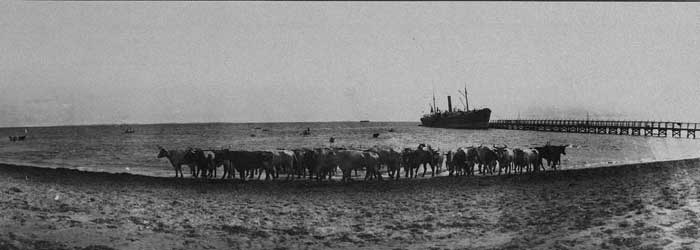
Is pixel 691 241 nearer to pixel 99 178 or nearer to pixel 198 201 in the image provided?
pixel 198 201

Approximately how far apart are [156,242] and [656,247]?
8.85 metres

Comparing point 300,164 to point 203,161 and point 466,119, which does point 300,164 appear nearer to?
point 203,161

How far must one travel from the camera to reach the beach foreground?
9.25m

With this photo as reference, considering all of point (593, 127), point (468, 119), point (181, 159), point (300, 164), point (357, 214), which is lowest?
point (357, 214)

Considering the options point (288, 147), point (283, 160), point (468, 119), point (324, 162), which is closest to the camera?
point (324, 162)

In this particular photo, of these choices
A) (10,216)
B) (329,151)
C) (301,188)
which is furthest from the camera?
(329,151)

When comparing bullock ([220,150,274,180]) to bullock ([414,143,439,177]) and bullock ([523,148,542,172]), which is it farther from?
bullock ([523,148,542,172])

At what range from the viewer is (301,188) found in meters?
15.9

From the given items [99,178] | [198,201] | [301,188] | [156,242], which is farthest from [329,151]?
[156,242]

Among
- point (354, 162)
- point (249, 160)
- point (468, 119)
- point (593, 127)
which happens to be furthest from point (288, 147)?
point (468, 119)

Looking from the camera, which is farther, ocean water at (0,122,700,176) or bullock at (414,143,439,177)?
ocean water at (0,122,700,176)

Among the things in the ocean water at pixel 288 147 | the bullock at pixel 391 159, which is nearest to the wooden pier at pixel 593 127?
the ocean water at pixel 288 147

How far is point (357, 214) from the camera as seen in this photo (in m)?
11.9

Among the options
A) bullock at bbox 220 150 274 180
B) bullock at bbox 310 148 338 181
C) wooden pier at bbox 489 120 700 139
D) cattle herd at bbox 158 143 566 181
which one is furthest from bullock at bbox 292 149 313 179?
wooden pier at bbox 489 120 700 139
